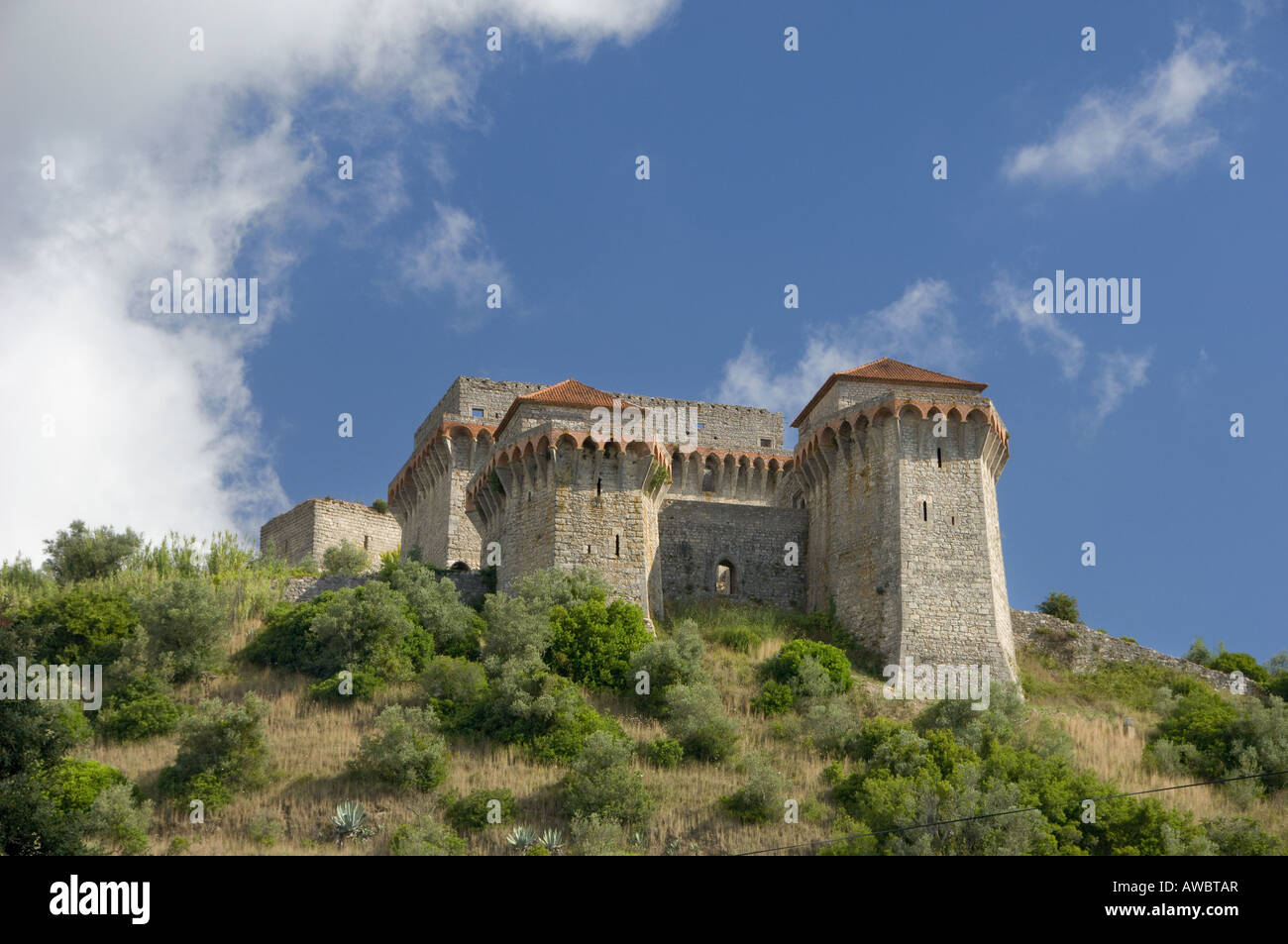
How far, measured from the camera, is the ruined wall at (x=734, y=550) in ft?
130

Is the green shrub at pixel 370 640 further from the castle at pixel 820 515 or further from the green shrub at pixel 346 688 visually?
the castle at pixel 820 515

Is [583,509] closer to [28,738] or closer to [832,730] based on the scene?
[832,730]

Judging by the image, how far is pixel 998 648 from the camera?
114ft

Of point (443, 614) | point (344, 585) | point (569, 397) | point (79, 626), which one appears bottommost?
point (79, 626)

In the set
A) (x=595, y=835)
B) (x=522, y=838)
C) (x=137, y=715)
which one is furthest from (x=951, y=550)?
(x=137, y=715)

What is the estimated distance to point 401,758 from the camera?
25.8m

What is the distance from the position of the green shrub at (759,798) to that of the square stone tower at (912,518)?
9707 mm

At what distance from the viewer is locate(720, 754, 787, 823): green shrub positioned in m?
25.0

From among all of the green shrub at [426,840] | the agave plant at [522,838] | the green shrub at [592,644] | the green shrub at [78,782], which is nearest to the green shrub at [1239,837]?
the agave plant at [522,838]

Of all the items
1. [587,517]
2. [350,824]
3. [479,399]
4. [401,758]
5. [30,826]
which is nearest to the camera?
[30,826]

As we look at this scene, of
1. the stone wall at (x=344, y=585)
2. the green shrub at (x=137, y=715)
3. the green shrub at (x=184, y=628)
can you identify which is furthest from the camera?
the stone wall at (x=344, y=585)

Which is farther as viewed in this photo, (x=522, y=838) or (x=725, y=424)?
(x=725, y=424)

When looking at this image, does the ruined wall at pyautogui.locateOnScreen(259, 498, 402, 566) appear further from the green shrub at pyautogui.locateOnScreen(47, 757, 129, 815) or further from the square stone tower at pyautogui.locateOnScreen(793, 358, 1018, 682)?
the green shrub at pyautogui.locateOnScreen(47, 757, 129, 815)

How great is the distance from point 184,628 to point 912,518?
18.1m
